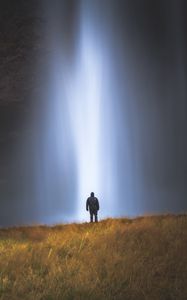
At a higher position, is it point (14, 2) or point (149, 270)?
point (14, 2)

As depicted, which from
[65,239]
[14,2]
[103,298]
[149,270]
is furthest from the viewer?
[14,2]

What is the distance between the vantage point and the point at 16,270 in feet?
38.8

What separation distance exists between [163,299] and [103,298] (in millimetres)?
1195

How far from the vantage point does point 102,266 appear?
12031 mm

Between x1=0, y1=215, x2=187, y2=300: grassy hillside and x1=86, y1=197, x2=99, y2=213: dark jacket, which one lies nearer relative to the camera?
x1=0, y1=215, x2=187, y2=300: grassy hillside

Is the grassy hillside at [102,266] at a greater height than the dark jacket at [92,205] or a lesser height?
A: lesser

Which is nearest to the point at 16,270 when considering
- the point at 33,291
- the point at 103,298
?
the point at 33,291

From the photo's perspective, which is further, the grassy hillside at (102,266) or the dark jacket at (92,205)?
the dark jacket at (92,205)

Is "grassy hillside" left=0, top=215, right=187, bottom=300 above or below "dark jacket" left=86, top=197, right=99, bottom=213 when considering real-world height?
below

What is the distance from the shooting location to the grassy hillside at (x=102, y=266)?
1009cm

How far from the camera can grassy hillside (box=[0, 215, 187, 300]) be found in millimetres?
10094

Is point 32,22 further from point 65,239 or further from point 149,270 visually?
point 149,270

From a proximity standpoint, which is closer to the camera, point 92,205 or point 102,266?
point 102,266

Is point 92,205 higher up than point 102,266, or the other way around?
point 92,205
